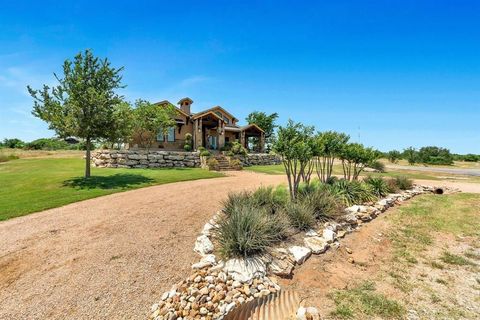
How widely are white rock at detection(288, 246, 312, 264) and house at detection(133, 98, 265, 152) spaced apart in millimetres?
24165

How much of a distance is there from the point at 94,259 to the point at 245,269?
3122 mm

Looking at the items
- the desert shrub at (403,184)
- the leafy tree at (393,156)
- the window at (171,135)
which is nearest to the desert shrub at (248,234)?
the desert shrub at (403,184)

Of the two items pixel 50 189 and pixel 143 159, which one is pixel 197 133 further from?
pixel 50 189

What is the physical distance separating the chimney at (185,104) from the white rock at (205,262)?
29162 mm

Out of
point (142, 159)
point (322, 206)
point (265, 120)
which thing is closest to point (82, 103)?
point (142, 159)

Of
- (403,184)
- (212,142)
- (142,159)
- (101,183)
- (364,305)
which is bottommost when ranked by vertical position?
(364,305)

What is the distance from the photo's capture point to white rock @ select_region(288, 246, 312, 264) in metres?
5.15

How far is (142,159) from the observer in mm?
21953

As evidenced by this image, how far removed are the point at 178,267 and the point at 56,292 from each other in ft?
6.50

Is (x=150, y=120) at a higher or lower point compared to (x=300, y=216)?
higher

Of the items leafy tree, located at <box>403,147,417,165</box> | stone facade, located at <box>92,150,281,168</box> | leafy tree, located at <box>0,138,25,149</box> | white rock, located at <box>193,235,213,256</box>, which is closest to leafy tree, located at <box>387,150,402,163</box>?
leafy tree, located at <box>403,147,417,165</box>

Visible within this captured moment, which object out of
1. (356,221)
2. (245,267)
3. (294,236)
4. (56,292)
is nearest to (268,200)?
(294,236)

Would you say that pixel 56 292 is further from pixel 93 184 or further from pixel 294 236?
pixel 93 184

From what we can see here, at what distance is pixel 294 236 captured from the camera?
239 inches
